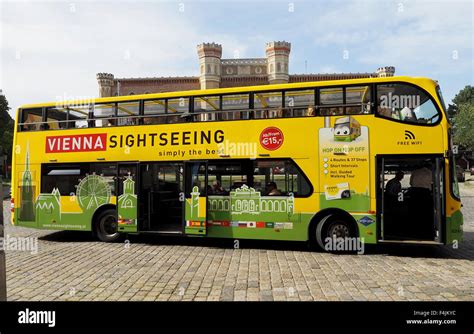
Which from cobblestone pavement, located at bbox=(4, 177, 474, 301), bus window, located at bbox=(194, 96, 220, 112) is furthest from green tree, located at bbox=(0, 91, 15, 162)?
bus window, located at bbox=(194, 96, 220, 112)

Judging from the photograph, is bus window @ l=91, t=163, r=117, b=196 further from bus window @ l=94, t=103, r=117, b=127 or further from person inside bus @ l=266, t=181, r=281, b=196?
person inside bus @ l=266, t=181, r=281, b=196

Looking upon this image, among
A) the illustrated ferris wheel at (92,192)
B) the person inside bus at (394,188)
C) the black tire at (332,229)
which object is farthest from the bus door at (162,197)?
the person inside bus at (394,188)

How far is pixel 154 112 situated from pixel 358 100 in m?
5.29

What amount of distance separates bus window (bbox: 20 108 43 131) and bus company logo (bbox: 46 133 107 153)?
612mm

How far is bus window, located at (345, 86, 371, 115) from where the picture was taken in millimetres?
7783

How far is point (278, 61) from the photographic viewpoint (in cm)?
5641

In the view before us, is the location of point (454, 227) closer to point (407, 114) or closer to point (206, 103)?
point (407, 114)

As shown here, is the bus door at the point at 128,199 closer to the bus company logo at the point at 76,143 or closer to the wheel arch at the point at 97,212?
the wheel arch at the point at 97,212

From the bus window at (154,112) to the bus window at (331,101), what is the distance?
416 centimetres

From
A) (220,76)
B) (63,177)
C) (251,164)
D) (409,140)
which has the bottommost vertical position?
(63,177)

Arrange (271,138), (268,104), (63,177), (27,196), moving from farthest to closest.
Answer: (27,196)
(63,177)
(268,104)
(271,138)

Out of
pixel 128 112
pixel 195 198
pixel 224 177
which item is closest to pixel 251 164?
pixel 224 177

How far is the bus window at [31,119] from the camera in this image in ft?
32.8
